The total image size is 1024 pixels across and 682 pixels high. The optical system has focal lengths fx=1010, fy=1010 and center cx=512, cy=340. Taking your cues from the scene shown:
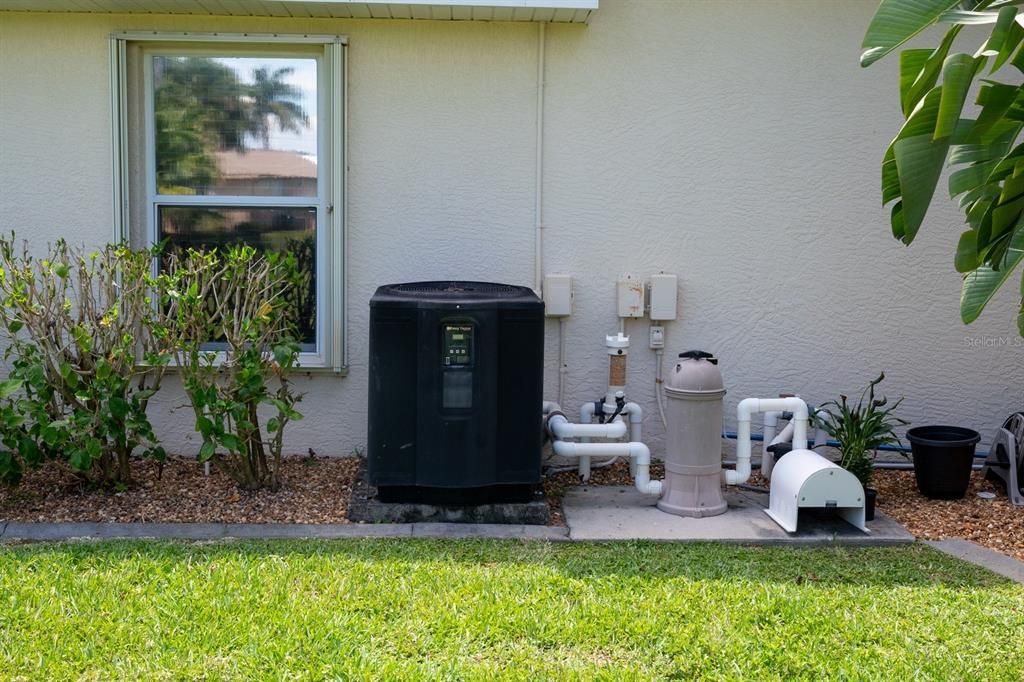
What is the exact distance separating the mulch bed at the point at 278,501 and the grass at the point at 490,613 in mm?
524

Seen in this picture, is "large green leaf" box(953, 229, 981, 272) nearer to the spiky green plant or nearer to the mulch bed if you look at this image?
the mulch bed

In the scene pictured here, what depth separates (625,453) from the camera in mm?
5660

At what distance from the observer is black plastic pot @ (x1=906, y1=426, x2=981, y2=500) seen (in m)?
5.73

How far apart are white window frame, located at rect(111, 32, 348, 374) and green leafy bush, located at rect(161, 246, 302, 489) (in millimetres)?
327

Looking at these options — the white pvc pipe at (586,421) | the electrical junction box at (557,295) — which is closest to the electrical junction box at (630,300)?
the electrical junction box at (557,295)

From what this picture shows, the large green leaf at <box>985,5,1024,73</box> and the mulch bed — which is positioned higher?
the large green leaf at <box>985,5,1024,73</box>

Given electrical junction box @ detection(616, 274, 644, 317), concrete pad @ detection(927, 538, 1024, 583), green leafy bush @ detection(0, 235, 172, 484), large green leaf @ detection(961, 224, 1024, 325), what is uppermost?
large green leaf @ detection(961, 224, 1024, 325)

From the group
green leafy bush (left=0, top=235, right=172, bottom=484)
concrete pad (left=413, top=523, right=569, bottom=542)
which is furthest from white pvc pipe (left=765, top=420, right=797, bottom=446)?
green leafy bush (left=0, top=235, right=172, bottom=484)

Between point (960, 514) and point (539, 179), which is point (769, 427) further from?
point (539, 179)

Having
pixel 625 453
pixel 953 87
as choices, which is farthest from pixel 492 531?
pixel 953 87

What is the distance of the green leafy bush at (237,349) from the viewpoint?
17.4ft

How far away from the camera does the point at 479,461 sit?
520 cm

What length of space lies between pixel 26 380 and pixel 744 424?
3889 millimetres

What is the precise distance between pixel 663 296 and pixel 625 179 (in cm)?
75
